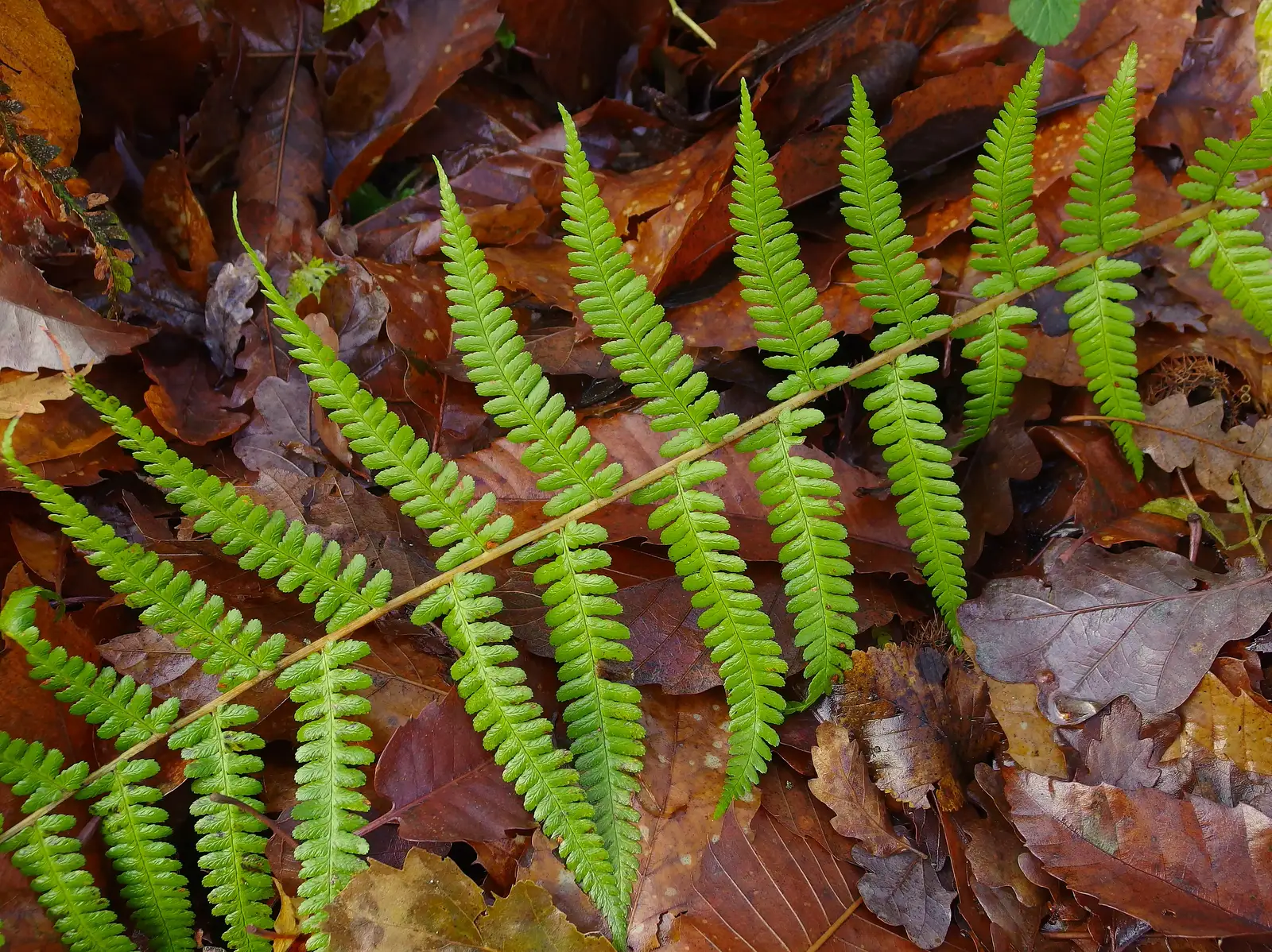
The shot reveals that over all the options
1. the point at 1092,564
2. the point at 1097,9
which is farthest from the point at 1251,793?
the point at 1097,9

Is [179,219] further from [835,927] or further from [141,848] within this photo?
[835,927]

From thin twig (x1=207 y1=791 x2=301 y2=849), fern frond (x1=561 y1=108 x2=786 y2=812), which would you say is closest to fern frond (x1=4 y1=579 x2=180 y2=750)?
thin twig (x1=207 y1=791 x2=301 y2=849)

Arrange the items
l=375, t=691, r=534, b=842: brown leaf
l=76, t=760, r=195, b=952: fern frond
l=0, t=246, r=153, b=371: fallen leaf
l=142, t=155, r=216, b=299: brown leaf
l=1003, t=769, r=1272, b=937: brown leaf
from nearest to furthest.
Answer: l=1003, t=769, r=1272, b=937: brown leaf
l=76, t=760, r=195, b=952: fern frond
l=375, t=691, r=534, b=842: brown leaf
l=0, t=246, r=153, b=371: fallen leaf
l=142, t=155, r=216, b=299: brown leaf

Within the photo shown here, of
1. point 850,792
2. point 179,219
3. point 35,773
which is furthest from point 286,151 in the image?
point 850,792

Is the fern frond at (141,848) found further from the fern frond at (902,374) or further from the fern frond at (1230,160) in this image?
the fern frond at (1230,160)

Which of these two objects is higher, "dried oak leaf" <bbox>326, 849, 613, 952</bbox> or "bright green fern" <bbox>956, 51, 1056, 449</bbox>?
"bright green fern" <bbox>956, 51, 1056, 449</bbox>

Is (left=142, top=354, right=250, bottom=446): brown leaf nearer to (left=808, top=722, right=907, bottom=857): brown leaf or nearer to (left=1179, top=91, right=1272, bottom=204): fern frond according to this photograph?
(left=808, top=722, right=907, bottom=857): brown leaf

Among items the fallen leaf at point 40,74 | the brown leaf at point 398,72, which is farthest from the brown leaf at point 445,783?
the fallen leaf at point 40,74
